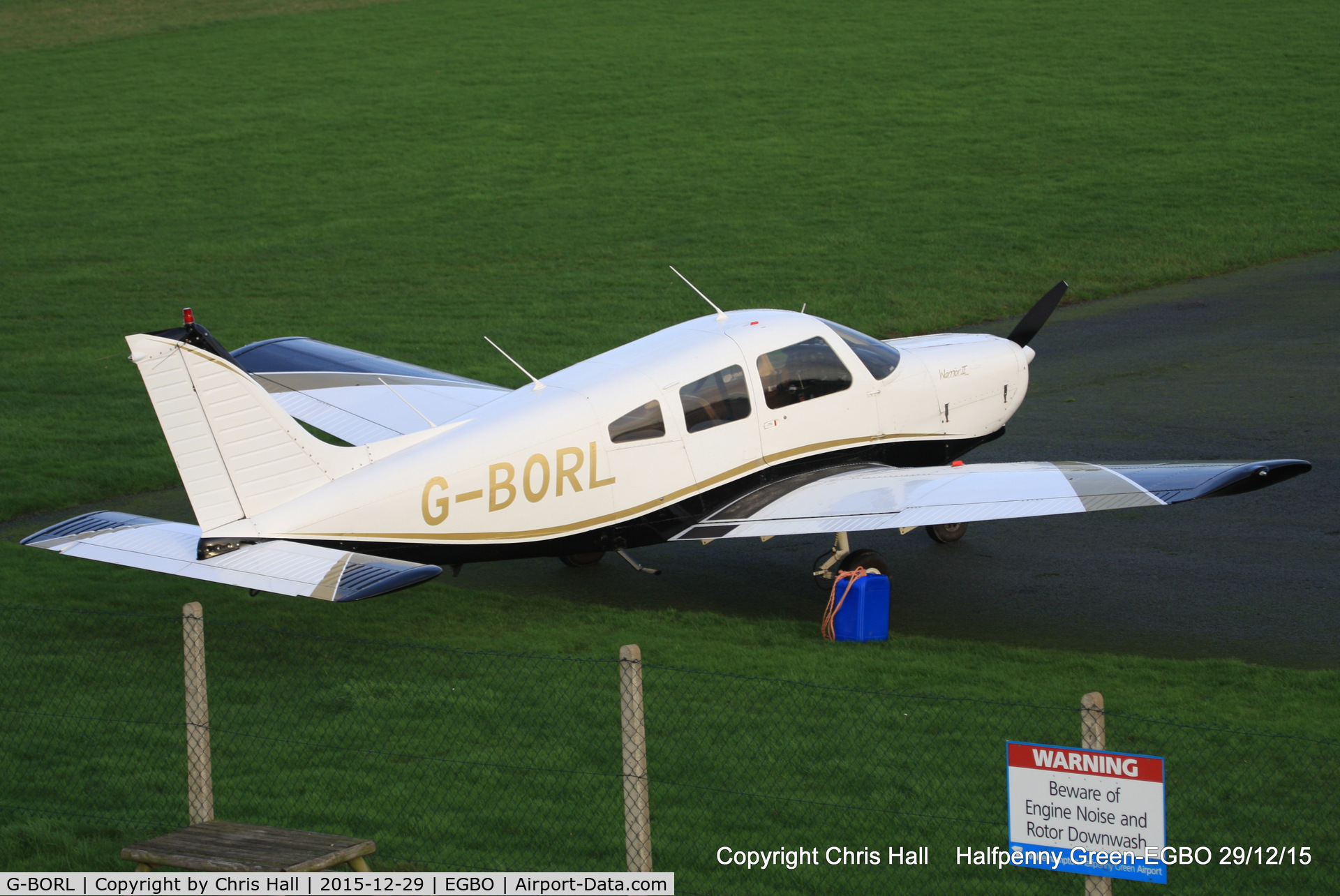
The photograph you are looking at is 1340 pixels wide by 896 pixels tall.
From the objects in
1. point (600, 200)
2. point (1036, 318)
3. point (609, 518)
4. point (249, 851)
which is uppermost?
point (600, 200)

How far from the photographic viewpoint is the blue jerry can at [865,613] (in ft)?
36.8

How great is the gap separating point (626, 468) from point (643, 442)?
0.26m

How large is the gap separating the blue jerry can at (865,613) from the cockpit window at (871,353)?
2.46 metres

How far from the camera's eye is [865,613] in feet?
37.0

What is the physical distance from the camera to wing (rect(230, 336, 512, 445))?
48.0ft

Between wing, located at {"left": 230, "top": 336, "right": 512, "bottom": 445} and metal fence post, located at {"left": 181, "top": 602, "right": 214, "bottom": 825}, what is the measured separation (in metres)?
6.63

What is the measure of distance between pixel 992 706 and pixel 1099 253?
21410mm

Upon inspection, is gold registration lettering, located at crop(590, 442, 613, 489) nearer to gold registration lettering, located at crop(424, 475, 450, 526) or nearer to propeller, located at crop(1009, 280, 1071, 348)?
gold registration lettering, located at crop(424, 475, 450, 526)

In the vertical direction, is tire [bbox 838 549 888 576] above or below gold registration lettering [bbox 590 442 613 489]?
below

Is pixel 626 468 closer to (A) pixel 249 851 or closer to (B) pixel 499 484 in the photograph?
(B) pixel 499 484

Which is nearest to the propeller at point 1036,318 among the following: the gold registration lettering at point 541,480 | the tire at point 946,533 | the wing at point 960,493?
the tire at point 946,533

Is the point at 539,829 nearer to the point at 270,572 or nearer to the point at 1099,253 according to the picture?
the point at 270,572

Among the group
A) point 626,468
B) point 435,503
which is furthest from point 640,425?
point 435,503
